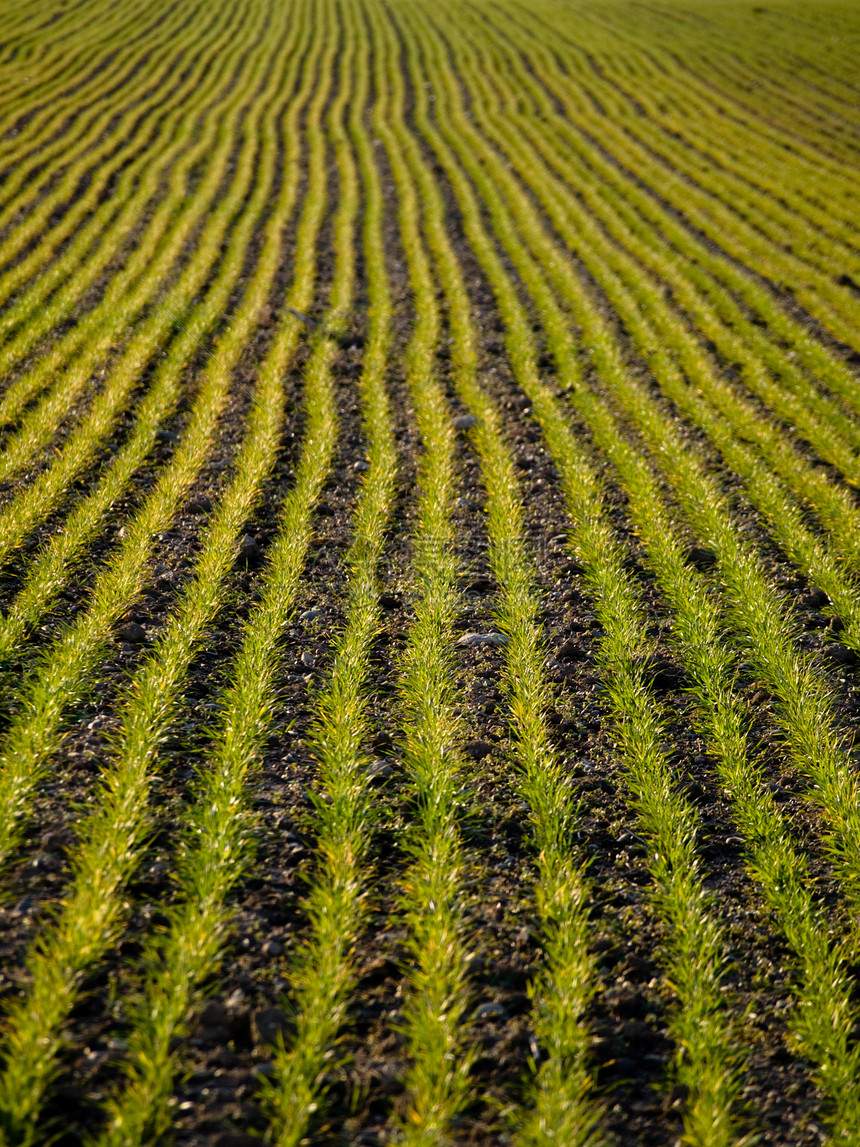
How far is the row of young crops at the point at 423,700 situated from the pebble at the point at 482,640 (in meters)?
0.04

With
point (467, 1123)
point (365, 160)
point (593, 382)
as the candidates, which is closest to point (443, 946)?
point (467, 1123)

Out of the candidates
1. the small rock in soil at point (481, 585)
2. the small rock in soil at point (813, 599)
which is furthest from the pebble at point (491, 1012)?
the small rock in soil at point (813, 599)

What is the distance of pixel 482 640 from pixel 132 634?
2801 millimetres

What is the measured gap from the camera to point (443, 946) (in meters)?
3.89

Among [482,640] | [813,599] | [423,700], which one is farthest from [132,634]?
[813,599]

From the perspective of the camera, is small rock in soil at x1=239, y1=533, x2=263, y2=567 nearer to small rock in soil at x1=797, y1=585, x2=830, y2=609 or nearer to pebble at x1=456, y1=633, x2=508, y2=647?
pebble at x1=456, y1=633, x2=508, y2=647

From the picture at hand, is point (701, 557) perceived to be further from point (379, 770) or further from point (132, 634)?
point (132, 634)

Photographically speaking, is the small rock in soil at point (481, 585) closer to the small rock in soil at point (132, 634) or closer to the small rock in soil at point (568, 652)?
the small rock in soil at point (568, 652)

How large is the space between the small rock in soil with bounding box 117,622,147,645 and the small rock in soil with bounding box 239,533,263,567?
1.35 m

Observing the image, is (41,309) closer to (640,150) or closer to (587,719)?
(587,719)

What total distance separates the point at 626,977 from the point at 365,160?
27703 millimetres

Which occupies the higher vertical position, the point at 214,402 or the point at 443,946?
the point at 214,402

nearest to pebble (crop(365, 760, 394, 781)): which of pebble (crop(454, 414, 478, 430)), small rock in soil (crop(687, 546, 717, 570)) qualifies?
small rock in soil (crop(687, 546, 717, 570))

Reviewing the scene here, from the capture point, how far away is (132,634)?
5.97 metres
